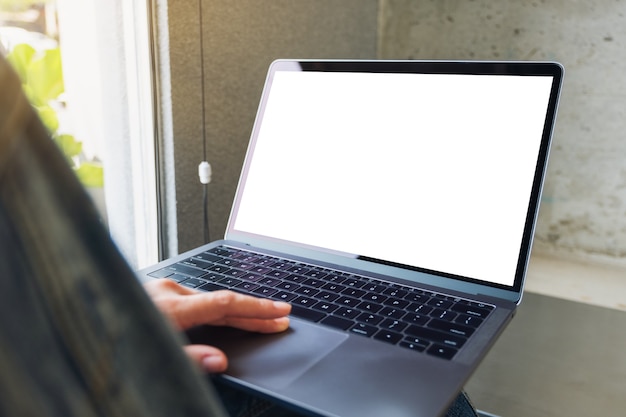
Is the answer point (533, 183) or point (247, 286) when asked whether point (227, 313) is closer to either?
point (247, 286)

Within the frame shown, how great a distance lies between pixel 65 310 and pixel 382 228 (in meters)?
0.52

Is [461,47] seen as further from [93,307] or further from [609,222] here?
[93,307]

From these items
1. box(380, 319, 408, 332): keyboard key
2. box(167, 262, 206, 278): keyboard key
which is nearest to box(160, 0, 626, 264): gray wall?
box(167, 262, 206, 278): keyboard key

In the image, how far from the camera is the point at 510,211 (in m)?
0.56

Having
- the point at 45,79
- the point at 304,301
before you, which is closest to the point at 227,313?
the point at 304,301

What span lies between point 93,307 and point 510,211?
0.50 m

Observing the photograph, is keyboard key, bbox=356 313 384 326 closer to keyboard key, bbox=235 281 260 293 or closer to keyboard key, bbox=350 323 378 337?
keyboard key, bbox=350 323 378 337

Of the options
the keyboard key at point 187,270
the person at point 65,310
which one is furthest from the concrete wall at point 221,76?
the person at point 65,310

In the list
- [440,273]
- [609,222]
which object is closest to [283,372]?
[440,273]

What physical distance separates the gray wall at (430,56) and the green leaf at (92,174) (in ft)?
0.34

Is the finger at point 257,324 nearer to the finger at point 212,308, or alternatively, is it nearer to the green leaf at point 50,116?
the finger at point 212,308

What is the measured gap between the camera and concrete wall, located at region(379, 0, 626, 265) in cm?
100

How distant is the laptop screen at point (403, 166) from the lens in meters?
0.56

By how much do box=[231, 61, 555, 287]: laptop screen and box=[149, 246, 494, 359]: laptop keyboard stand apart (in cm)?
5
